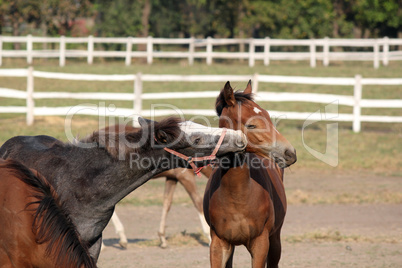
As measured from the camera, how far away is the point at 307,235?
7902 mm

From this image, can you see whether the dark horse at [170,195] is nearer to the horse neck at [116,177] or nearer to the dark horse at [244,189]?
the dark horse at [244,189]

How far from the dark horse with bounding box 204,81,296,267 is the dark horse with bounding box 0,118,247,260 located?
0.57m

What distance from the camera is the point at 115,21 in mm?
40031

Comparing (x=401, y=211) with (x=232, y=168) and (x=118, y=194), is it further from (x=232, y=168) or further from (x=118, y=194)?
(x=118, y=194)

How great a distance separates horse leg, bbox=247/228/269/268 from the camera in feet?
15.9

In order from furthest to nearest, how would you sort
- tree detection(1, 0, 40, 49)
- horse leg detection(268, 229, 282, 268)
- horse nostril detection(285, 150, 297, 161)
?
tree detection(1, 0, 40, 49), horse leg detection(268, 229, 282, 268), horse nostril detection(285, 150, 297, 161)

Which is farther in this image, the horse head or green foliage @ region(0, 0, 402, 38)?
green foliage @ region(0, 0, 402, 38)

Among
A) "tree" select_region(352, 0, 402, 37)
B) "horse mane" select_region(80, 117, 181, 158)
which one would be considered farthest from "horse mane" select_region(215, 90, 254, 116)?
"tree" select_region(352, 0, 402, 37)

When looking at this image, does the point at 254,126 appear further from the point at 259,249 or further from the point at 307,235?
the point at 307,235

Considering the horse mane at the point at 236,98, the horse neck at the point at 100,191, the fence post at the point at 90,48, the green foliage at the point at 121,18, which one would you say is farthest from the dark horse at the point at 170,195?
the green foliage at the point at 121,18

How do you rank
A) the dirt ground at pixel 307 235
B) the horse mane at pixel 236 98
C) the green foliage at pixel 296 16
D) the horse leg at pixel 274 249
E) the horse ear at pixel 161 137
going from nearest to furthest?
the horse ear at pixel 161 137, the horse mane at pixel 236 98, the horse leg at pixel 274 249, the dirt ground at pixel 307 235, the green foliage at pixel 296 16

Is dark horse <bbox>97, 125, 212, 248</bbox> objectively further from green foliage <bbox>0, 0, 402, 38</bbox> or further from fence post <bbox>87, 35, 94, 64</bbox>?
green foliage <bbox>0, 0, 402, 38</bbox>

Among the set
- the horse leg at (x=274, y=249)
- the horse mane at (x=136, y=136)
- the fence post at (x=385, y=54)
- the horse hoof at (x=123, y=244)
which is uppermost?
the fence post at (x=385, y=54)

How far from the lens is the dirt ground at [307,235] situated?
6770mm
